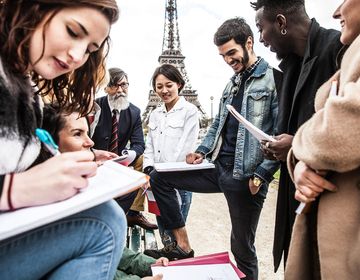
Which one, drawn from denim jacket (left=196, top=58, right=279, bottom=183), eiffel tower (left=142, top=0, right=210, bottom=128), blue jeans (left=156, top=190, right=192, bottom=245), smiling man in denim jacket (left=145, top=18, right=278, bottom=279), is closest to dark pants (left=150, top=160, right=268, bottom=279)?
smiling man in denim jacket (left=145, top=18, right=278, bottom=279)

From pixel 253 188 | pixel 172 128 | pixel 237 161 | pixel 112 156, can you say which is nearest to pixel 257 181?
pixel 253 188

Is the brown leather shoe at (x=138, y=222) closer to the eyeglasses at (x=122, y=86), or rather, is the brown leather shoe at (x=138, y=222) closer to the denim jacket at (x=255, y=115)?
the eyeglasses at (x=122, y=86)

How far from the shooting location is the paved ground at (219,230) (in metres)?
3.14

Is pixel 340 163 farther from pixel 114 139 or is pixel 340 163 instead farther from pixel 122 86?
pixel 122 86

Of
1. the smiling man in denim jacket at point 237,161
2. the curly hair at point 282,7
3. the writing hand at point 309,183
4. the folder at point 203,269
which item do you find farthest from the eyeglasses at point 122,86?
the writing hand at point 309,183

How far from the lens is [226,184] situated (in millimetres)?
2426

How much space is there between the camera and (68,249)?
3.09ft

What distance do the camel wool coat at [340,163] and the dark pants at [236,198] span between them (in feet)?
4.07

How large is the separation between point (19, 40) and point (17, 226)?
0.68 m

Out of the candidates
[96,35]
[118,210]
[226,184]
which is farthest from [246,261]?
[96,35]

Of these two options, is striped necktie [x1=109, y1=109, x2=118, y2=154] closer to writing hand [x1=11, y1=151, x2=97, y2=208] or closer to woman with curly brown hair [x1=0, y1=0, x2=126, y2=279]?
woman with curly brown hair [x1=0, y1=0, x2=126, y2=279]

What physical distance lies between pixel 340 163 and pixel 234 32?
1864 millimetres

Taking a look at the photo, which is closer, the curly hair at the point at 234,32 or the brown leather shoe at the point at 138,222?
the curly hair at the point at 234,32

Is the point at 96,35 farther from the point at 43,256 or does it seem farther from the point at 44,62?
the point at 43,256
